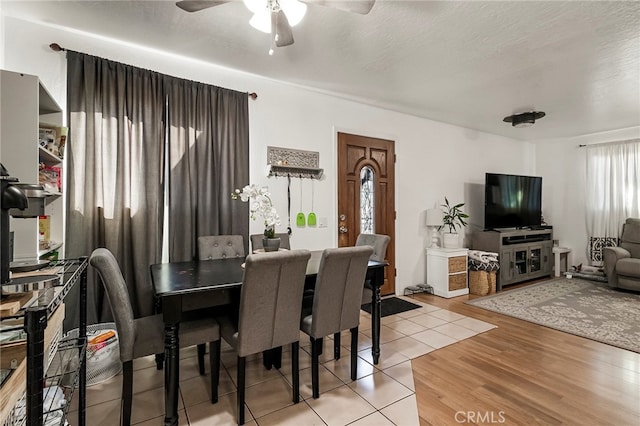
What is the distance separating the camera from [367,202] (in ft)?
13.5

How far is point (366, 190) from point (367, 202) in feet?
0.54

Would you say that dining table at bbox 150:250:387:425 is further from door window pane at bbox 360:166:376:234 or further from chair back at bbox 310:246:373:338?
door window pane at bbox 360:166:376:234

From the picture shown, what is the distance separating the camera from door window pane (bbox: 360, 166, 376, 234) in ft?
13.3

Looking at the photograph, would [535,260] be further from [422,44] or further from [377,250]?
[422,44]

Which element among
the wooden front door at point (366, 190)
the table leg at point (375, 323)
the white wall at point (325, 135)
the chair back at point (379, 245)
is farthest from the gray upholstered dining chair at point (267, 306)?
the wooden front door at point (366, 190)

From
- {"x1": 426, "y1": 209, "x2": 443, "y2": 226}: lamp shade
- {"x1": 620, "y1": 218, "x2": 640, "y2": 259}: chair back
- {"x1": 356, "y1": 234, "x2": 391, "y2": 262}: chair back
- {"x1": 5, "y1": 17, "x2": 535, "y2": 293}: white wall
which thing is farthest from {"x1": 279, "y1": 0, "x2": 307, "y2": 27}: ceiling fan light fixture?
{"x1": 620, "y1": 218, "x2": 640, "y2": 259}: chair back

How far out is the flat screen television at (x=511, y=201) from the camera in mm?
4941

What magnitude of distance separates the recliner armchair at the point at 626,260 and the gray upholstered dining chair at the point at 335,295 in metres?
4.56

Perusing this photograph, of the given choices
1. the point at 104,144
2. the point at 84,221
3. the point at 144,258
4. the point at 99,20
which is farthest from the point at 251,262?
the point at 99,20

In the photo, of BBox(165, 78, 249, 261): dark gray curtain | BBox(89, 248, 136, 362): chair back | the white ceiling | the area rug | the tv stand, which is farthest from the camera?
the tv stand

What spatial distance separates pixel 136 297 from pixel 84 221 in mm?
734

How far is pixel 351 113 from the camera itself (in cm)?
395

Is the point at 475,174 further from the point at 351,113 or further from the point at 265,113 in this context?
the point at 265,113

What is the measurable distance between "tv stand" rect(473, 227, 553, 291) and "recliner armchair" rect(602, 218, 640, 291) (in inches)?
35.4
